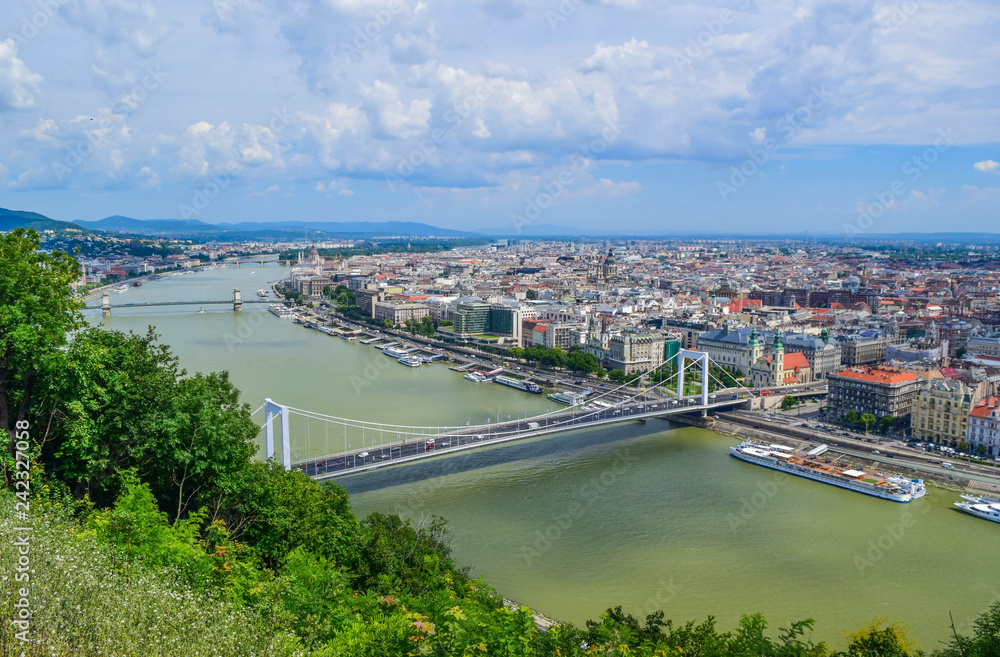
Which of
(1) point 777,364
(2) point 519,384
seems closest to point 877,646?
(2) point 519,384

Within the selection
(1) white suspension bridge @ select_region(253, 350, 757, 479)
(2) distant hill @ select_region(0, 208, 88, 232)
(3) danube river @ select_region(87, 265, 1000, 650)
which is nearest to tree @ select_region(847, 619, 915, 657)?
(3) danube river @ select_region(87, 265, 1000, 650)

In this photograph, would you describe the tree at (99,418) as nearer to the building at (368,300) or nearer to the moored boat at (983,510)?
the moored boat at (983,510)

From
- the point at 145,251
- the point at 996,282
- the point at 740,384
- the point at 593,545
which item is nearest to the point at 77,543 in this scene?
the point at 593,545

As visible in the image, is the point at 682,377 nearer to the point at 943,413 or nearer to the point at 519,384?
the point at 519,384

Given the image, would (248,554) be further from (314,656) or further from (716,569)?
(716,569)

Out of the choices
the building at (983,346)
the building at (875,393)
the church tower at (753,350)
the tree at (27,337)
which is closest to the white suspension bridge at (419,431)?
the building at (875,393)

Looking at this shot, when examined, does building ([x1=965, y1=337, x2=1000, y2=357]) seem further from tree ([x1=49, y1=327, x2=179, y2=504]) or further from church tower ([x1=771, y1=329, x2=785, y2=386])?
tree ([x1=49, y1=327, x2=179, y2=504])
